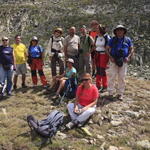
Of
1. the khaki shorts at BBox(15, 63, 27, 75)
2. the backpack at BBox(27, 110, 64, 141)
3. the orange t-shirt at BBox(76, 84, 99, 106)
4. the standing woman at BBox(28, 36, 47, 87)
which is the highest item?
the standing woman at BBox(28, 36, 47, 87)

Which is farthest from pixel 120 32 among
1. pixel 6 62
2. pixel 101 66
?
pixel 6 62

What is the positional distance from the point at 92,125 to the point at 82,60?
3611 mm

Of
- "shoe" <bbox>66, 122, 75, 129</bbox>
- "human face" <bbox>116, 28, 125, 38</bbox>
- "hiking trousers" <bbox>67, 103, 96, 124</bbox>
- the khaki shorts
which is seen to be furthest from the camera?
the khaki shorts

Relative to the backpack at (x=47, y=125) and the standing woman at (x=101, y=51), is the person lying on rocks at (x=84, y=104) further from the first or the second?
the standing woman at (x=101, y=51)

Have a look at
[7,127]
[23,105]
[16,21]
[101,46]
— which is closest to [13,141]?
[7,127]

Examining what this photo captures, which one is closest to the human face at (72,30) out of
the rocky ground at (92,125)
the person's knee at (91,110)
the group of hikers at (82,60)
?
the group of hikers at (82,60)

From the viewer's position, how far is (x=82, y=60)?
1234cm

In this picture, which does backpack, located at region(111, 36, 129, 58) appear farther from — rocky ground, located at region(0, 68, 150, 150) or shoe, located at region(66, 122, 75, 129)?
shoe, located at region(66, 122, 75, 129)

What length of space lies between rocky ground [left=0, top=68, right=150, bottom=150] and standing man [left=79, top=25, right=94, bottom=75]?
5.00 feet

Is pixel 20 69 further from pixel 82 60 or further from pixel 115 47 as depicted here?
pixel 115 47

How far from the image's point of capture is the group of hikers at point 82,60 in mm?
9414

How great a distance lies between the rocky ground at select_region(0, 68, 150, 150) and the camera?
8398 mm

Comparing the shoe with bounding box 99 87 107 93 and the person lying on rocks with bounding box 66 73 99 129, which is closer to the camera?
the person lying on rocks with bounding box 66 73 99 129

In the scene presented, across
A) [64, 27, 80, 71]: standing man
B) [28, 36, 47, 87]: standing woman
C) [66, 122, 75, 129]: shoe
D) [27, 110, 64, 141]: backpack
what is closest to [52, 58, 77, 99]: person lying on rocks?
[64, 27, 80, 71]: standing man
